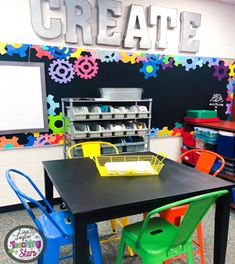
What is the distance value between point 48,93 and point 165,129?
1.65 m

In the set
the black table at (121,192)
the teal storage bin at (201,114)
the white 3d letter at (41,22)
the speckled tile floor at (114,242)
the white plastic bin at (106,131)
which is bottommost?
the speckled tile floor at (114,242)

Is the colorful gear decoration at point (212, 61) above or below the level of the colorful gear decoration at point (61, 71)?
A: above

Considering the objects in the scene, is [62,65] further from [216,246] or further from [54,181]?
[216,246]

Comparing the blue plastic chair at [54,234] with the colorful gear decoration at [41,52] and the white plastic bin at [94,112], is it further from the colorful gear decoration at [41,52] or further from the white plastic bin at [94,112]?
the colorful gear decoration at [41,52]

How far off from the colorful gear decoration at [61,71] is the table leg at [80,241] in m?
1.92

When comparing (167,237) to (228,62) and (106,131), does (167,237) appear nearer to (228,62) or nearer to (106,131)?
(106,131)

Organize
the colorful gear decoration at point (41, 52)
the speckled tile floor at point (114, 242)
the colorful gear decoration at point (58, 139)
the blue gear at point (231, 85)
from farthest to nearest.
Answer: the blue gear at point (231, 85) < the colorful gear decoration at point (58, 139) < the colorful gear decoration at point (41, 52) < the speckled tile floor at point (114, 242)

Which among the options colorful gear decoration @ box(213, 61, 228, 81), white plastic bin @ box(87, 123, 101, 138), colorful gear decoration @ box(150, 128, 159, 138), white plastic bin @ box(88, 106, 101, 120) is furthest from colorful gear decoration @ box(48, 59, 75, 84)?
colorful gear decoration @ box(213, 61, 228, 81)

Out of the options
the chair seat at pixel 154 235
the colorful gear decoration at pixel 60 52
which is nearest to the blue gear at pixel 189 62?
the colorful gear decoration at pixel 60 52

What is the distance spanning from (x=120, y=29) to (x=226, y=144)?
1.87m

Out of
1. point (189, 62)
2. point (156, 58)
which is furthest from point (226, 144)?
point (156, 58)

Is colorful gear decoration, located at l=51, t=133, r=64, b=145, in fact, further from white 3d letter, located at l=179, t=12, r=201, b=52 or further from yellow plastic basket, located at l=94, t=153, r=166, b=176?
white 3d letter, located at l=179, t=12, r=201, b=52

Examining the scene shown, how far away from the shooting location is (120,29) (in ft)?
9.25

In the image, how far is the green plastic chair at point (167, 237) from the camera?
3.73ft
